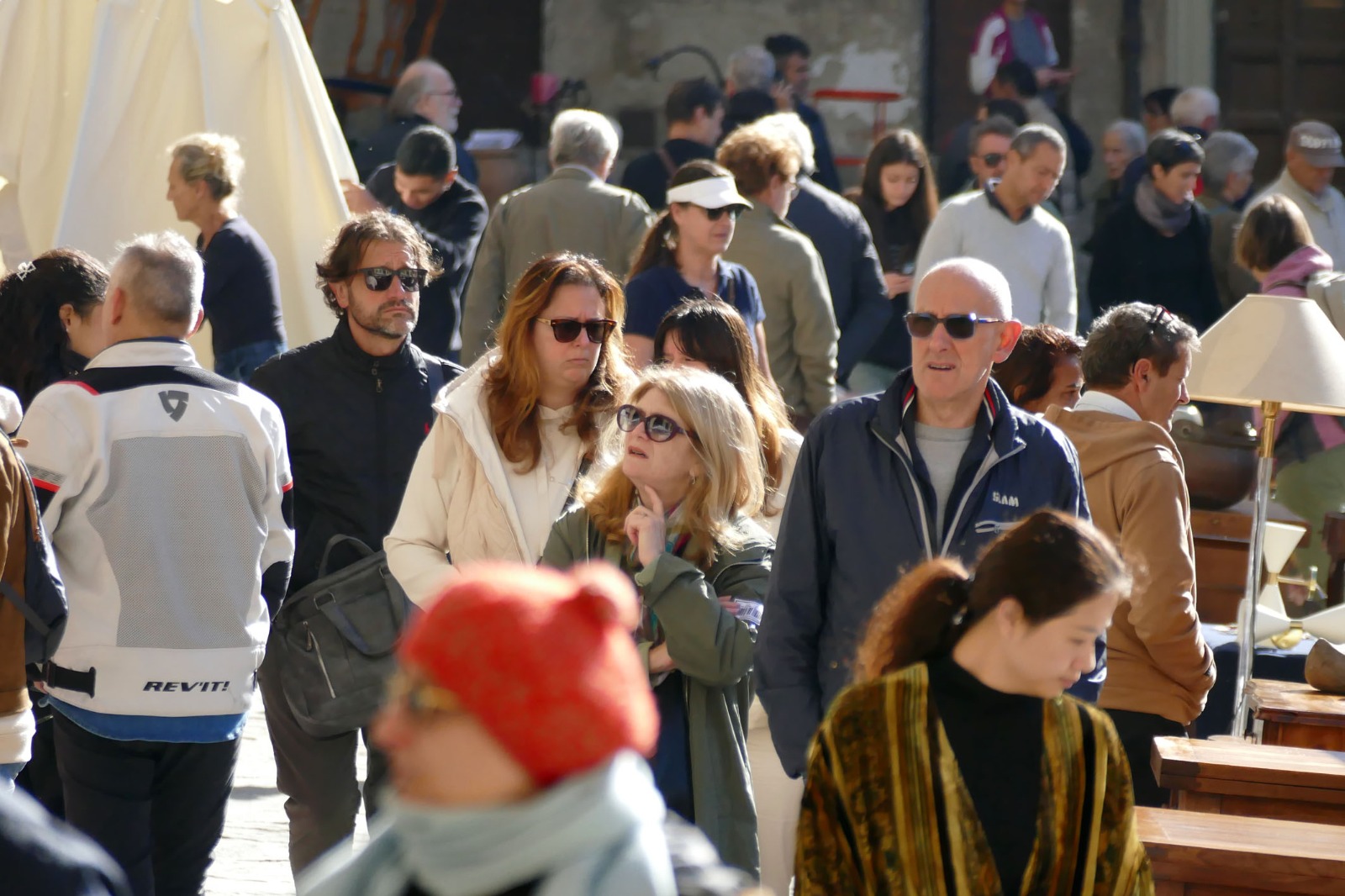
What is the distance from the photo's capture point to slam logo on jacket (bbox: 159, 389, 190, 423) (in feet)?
14.6

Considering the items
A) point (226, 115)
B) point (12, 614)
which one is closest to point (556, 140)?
point (226, 115)

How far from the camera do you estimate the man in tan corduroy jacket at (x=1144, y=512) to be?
4.79 m

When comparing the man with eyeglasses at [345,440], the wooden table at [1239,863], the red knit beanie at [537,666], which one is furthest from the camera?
the man with eyeglasses at [345,440]

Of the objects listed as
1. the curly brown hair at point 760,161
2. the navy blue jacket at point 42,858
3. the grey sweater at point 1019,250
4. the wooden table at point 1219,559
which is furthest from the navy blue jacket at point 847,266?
the navy blue jacket at point 42,858

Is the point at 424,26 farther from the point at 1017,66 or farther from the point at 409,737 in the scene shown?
the point at 409,737

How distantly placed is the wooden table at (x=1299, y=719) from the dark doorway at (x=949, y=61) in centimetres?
918

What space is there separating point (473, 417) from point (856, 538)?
117 centimetres

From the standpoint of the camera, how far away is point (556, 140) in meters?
8.35

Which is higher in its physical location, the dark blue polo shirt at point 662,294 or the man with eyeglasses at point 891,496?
the dark blue polo shirt at point 662,294

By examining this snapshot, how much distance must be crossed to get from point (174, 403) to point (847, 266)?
440 cm

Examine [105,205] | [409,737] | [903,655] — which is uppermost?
[105,205]

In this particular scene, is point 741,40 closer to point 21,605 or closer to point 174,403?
point 174,403

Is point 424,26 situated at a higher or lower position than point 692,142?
higher

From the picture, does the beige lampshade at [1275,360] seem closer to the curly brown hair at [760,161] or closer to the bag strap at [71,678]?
the curly brown hair at [760,161]
